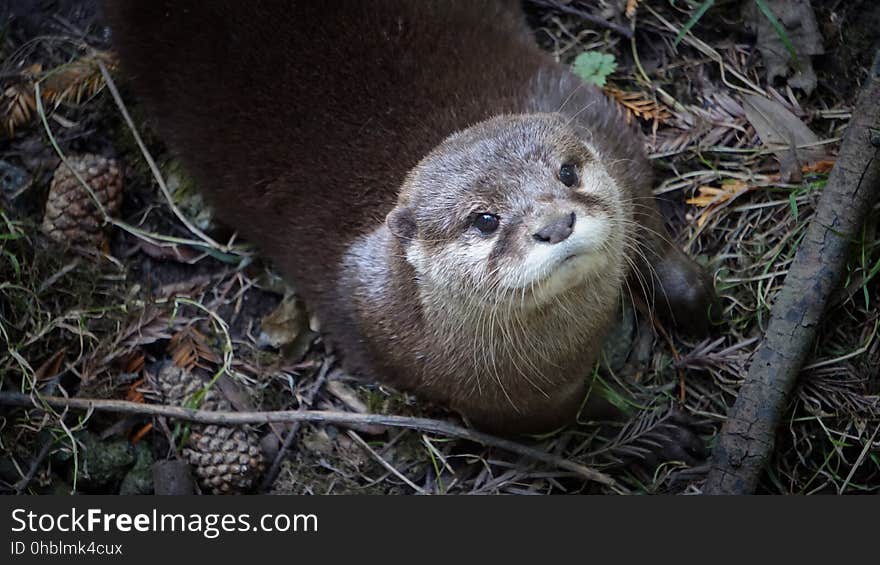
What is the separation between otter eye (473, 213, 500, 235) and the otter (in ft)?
0.22

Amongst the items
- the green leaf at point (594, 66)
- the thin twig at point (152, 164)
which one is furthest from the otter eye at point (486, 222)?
the thin twig at point (152, 164)

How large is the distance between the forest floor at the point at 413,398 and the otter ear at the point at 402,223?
72 cm

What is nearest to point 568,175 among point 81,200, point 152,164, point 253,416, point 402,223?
point 402,223

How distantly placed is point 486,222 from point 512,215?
8 cm

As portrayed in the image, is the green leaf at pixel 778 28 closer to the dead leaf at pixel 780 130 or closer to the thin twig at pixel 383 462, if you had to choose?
the dead leaf at pixel 780 130

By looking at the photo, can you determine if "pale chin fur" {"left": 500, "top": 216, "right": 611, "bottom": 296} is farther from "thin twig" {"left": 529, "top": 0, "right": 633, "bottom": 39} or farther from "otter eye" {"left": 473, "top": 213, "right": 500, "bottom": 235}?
"thin twig" {"left": 529, "top": 0, "right": 633, "bottom": 39}

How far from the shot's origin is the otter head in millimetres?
2125

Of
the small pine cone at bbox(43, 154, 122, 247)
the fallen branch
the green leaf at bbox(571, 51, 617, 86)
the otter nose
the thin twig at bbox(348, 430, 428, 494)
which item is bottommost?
the thin twig at bbox(348, 430, 428, 494)

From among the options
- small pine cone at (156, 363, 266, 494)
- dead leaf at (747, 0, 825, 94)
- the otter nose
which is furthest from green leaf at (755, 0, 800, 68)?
small pine cone at (156, 363, 266, 494)

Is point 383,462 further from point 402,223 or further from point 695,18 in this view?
point 695,18

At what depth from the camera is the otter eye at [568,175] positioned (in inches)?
90.2

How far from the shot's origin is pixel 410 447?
117 inches

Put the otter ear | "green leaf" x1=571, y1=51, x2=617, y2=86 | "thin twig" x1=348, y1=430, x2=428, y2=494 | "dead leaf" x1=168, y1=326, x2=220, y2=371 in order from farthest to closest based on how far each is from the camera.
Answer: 1. "green leaf" x1=571, y1=51, x2=617, y2=86
2. "dead leaf" x1=168, y1=326, x2=220, y2=371
3. "thin twig" x1=348, y1=430, x2=428, y2=494
4. the otter ear

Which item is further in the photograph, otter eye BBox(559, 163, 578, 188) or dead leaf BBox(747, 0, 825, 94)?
dead leaf BBox(747, 0, 825, 94)
